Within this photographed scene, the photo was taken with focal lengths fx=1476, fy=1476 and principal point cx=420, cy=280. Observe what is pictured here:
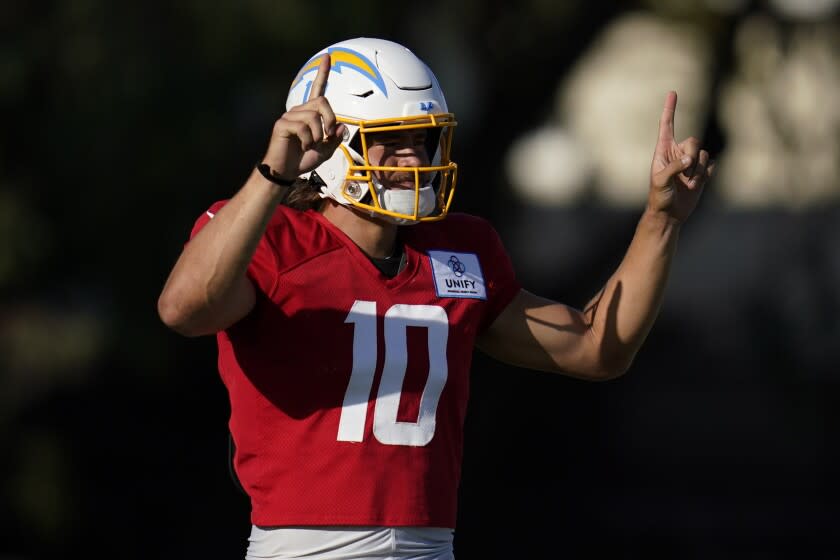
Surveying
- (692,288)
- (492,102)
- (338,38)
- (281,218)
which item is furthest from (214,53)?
(692,288)

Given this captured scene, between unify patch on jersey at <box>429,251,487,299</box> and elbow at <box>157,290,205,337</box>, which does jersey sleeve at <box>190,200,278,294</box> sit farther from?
unify patch on jersey at <box>429,251,487,299</box>

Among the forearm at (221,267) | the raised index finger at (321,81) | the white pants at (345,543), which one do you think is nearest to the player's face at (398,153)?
the raised index finger at (321,81)

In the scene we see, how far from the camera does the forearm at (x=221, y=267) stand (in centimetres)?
270

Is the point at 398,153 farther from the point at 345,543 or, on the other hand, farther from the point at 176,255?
the point at 176,255

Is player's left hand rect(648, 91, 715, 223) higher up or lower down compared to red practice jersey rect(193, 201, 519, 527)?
higher up

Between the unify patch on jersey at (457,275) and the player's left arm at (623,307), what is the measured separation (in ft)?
0.44

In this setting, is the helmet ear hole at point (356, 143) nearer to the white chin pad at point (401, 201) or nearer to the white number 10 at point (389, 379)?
the white chin pad at point (401, 201)

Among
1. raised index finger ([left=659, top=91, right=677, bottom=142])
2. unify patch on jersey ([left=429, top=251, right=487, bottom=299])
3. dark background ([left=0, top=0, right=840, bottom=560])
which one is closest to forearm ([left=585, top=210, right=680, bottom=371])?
raised index finger ([left=659, top=91, right=677, bottom=142])

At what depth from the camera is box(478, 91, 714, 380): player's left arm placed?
321cm

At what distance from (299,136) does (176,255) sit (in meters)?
4.81

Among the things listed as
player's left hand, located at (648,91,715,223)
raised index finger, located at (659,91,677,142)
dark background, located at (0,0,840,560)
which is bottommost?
dark background, located at (0,0,840,560)

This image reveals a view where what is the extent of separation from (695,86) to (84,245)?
3242mm

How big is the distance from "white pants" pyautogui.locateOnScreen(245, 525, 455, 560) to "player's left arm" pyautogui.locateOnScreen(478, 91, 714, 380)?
568 mm

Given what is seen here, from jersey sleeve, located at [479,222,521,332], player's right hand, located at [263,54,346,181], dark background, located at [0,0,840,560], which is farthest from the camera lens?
dark background, located at [0,0,840,560]
